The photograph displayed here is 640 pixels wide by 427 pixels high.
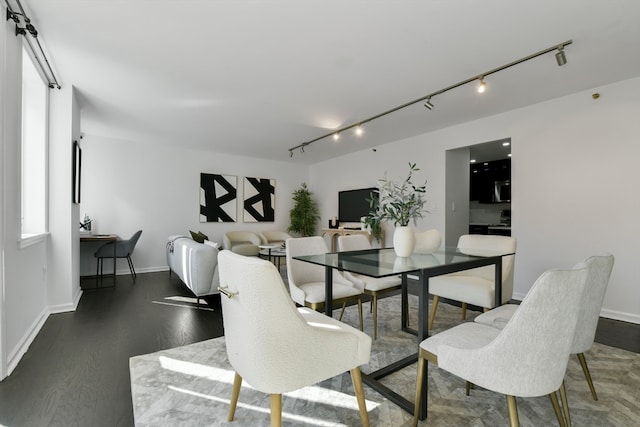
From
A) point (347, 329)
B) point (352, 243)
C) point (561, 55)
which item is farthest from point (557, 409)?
point (561, 55)

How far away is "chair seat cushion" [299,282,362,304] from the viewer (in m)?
2.16

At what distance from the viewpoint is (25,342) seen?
2.30m

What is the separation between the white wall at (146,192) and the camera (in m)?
5.14

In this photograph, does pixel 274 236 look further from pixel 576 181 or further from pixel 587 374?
pixel 587 374

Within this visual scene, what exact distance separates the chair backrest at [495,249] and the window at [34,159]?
13.8 feet

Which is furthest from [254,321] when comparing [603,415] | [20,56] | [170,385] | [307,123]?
[307,123]

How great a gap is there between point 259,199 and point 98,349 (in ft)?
15.9

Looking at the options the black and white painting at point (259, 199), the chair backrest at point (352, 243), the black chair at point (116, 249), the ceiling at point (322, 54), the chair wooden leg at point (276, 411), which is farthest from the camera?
the black and white painting at point (259, 199)

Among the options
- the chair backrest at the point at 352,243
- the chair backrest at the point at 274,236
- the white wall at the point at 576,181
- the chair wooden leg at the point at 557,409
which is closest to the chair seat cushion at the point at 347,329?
the chair wooden leg at the point at 557,409

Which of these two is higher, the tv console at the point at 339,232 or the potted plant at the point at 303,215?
the potted plant at the point at 303,215

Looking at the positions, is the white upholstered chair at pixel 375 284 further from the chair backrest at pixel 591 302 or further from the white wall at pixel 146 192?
the white wall at pixel 146 192

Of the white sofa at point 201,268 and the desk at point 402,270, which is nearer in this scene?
the desk at point 402,270

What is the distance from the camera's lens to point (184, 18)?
2.07 m

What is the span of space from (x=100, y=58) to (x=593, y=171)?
5.15 m
